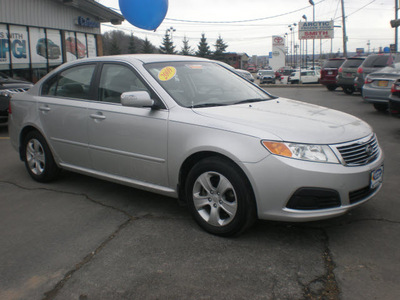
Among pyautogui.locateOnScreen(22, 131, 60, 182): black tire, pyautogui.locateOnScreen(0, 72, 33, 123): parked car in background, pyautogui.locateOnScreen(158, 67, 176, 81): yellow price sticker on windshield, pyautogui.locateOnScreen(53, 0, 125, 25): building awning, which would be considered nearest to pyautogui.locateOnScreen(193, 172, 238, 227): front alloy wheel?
pyautogui.locateOnScreen(158, 67, 176, 81): yellow price sticker on windshield

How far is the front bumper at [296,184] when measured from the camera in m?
3.01

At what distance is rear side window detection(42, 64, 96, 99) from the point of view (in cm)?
452

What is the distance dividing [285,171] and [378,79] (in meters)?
8.27

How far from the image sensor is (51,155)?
4.91 meters

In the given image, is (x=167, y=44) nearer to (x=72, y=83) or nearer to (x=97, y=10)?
(x=97, y=10)

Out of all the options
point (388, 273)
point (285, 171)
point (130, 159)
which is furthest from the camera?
point (130, 159)

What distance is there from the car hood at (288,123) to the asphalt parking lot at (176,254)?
84cm

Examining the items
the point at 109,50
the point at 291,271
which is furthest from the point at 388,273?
the point at 109,50

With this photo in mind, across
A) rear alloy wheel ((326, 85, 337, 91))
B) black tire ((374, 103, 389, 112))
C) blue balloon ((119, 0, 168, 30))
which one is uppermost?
blue balloon ((119, 0, 168, 30))

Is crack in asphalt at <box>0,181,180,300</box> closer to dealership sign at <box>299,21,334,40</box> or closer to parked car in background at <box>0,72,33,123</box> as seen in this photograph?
parked car in background at <box>0,72,33,123</box>

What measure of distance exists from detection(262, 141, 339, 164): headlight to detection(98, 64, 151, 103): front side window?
1.55 m

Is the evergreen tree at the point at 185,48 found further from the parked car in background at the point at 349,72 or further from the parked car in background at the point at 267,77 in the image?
the parked car in background at the point at 349,72

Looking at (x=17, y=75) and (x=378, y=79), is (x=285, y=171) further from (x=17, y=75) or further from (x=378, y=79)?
(x=17, y=75)

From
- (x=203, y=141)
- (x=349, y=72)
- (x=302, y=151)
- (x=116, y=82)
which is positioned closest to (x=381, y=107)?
(x=349, y=72)
